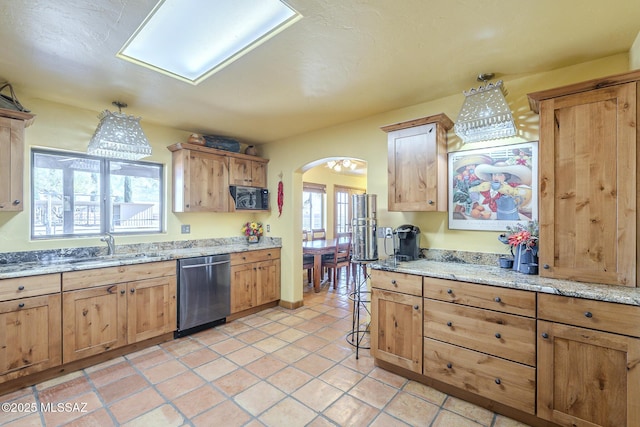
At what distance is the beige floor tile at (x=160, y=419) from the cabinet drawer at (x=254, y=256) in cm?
184

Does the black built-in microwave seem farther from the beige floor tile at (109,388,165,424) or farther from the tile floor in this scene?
the beige floor tile at (109,388,165,424)

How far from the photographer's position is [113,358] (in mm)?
2740

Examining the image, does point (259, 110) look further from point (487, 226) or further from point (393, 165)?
point (487, 226)

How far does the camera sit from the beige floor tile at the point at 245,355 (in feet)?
8.79

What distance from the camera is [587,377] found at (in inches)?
65.4

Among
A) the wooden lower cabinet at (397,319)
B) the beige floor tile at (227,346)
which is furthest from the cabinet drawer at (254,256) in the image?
the wooden lower cabinet at (397,319)

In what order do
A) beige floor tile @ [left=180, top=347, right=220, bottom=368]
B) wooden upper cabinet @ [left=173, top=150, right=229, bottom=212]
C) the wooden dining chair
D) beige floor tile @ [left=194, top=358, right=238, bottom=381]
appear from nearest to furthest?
1. beige floor tile @ [left=194, top=358, right=238, bottom=381]
2. beige floor tile @ [left=180, top=347, right=220, bottom=368]
3. wooden upper cabinet @ [left=173, top=150, right=229, bottom=212]
4. the wooden dining chair

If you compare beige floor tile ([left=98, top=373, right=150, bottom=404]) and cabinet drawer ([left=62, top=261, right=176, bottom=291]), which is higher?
cabinet drawer ([left=62, top=261, right=176, bottom=291])

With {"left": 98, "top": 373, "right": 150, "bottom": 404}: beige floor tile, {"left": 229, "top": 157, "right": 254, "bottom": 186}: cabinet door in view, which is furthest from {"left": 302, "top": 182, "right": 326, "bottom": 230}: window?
{"left": 98, "top": 373, "right": 150, "bottom": 404}: beige floor tile

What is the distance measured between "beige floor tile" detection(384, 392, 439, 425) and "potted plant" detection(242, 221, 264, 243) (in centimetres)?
291

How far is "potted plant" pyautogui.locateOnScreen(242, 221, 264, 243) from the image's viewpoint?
4359 millimetres

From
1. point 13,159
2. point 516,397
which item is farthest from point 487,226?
point 13,159

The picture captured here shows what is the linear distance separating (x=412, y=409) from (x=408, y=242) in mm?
1346

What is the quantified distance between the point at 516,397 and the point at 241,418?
5.99 feet
